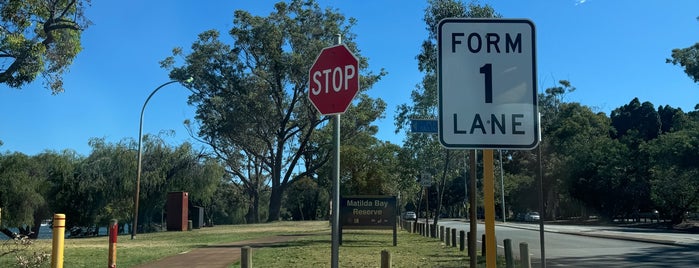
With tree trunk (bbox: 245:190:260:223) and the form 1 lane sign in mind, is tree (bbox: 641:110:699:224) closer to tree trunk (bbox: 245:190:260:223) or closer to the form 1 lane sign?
the form 1 lane sign

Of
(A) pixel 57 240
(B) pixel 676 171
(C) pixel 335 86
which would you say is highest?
(B) pixel 676 171

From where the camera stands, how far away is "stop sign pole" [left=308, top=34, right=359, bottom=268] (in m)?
4.60

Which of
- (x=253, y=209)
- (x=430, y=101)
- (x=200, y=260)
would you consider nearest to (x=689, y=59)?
(x=430, y=101)

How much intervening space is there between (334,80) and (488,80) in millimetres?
1631

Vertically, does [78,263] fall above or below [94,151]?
below

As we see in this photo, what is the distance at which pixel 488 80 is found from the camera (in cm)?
338

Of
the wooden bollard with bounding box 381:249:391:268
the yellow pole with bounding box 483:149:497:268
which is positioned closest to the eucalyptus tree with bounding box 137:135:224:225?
the wooden bollard with bounding box 381:249:391:268

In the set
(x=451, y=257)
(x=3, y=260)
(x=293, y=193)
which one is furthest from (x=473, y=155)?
(x=293, y=193)

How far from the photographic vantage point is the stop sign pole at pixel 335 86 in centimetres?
460

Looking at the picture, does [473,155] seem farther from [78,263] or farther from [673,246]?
[673,246]

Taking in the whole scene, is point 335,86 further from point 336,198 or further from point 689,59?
point 689,59

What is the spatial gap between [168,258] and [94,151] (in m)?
29.7

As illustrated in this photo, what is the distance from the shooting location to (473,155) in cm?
508

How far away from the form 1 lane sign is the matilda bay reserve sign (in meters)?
17.6
